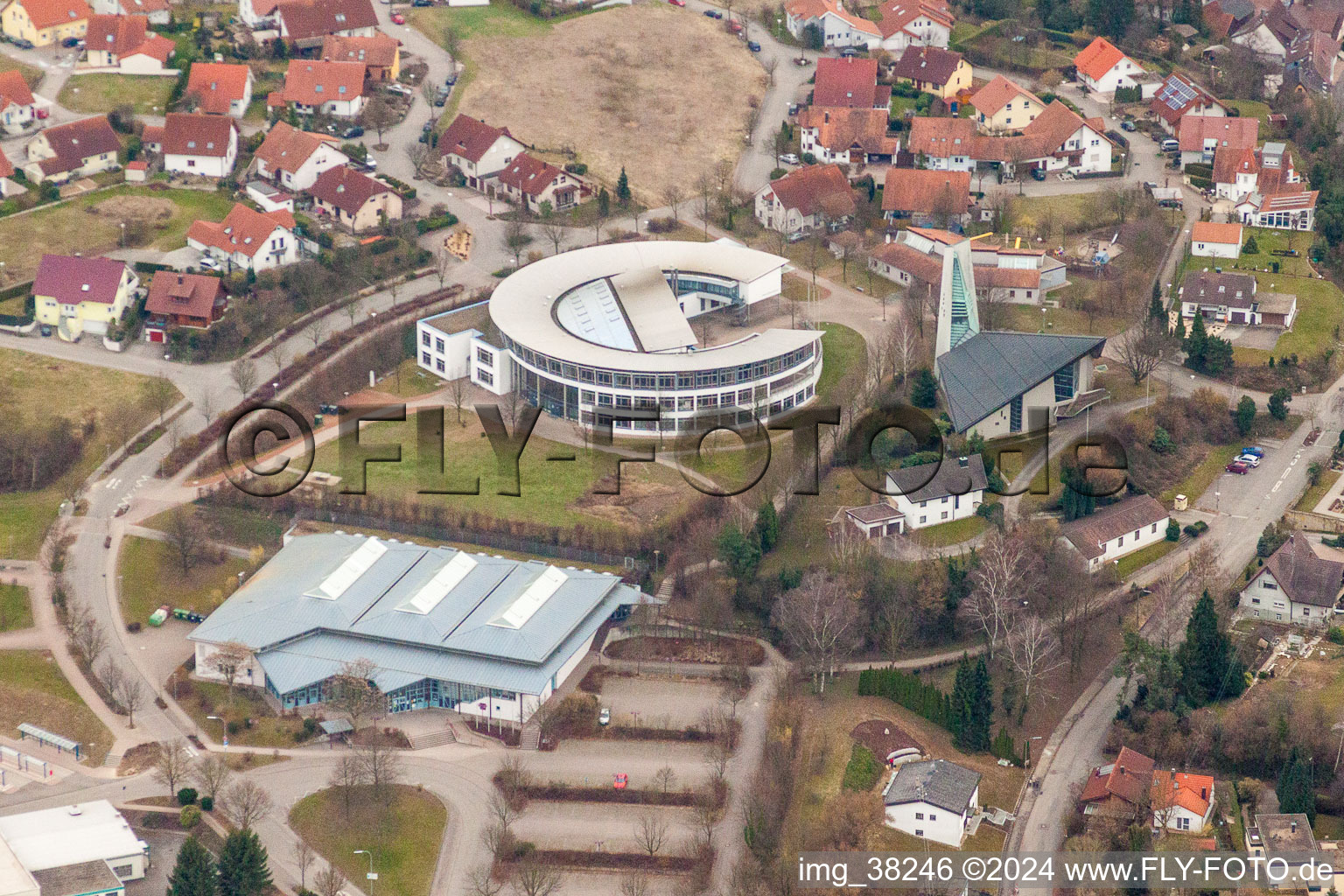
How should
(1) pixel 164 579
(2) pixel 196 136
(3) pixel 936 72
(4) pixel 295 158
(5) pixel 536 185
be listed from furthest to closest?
1. (3) pixel 936 72
2. (5) pixel 536 185
3. (2) pixel 196 136
4. (4) pixel 295 158
5. (1) pixel 164 579

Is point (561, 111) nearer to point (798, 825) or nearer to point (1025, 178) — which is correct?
point (1025, 178)

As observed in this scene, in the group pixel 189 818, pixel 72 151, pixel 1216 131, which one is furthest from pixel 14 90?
pixel 1216 131

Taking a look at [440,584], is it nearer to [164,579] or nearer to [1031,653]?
[164,579]

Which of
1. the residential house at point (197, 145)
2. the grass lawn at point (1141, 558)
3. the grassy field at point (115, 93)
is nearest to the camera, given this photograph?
the grass lawn at point (1141, 558)

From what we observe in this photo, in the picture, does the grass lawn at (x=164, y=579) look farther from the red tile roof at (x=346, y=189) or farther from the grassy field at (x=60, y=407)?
the red tile roof at (x=346, y=189)

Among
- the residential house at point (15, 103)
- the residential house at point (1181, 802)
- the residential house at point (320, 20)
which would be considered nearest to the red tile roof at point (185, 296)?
the residential house at point (15, 103)

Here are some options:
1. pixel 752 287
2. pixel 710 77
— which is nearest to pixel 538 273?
pixel 752 287

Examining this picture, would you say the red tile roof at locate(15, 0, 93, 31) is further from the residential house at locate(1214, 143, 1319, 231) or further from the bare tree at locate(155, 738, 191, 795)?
the residential house at locate(1214, 143, 1319, 231)
